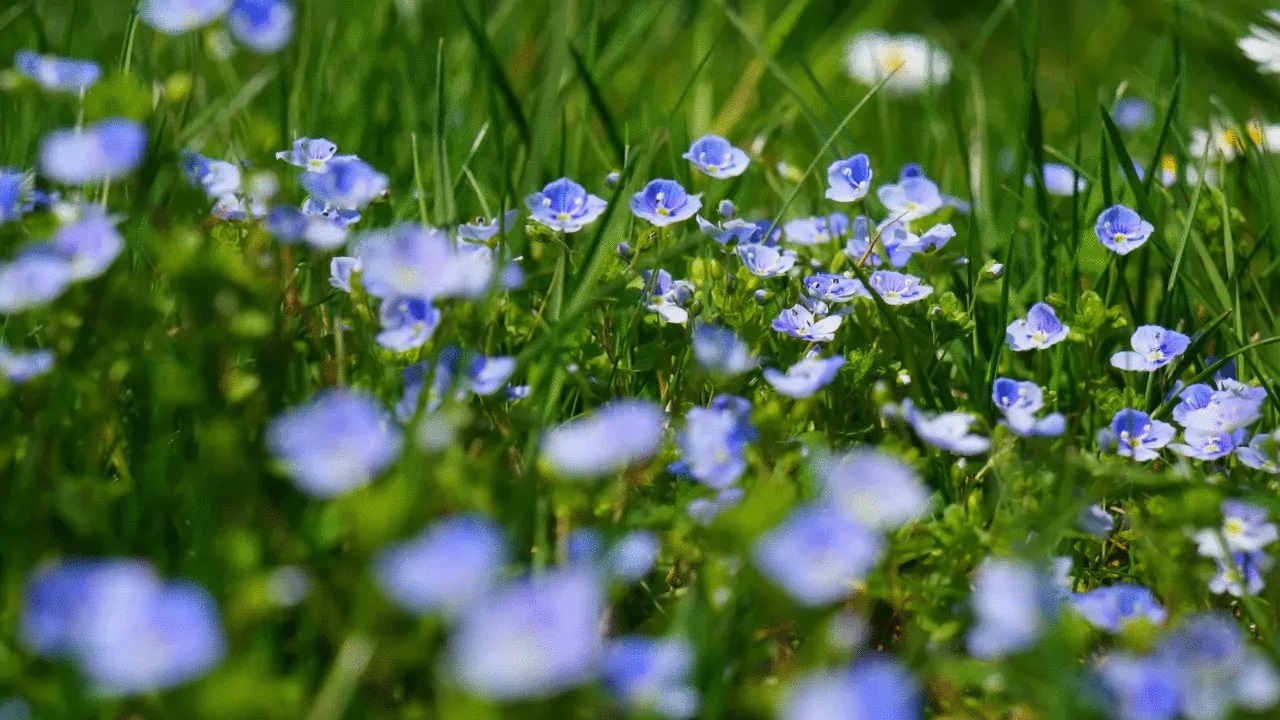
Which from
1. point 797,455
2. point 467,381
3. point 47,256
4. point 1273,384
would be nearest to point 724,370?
point 797,455

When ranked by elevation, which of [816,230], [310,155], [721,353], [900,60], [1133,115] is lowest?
[900,60]

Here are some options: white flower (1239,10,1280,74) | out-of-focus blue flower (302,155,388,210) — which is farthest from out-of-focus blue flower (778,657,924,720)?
white flower (1239,10,1280,74)

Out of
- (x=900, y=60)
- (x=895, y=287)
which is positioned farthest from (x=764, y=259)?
(x=900, y=60)

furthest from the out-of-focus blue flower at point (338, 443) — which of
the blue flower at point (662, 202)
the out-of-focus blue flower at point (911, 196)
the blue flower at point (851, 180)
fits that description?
the out-of-focus blue flower at point (911, 196)

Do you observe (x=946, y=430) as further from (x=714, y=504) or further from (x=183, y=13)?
(x=183, y=13)

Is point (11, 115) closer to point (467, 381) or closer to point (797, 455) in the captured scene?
point (467, 381)

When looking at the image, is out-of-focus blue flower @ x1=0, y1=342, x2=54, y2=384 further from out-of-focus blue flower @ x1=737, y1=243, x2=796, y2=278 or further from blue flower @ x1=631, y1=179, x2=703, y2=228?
out-of-focus blue flower @ x1=737, y1=243, x2=796, y2=278
